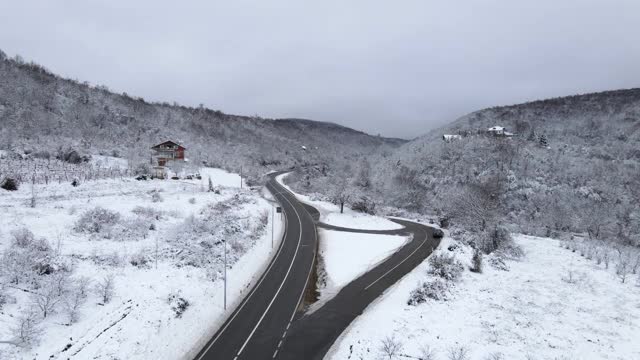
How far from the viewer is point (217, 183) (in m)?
70.2

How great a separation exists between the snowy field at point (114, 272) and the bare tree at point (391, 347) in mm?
11094

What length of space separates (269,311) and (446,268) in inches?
686

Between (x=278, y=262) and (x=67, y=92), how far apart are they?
100010 mm

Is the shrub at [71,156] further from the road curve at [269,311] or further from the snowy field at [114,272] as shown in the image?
the road curve at [269,311]

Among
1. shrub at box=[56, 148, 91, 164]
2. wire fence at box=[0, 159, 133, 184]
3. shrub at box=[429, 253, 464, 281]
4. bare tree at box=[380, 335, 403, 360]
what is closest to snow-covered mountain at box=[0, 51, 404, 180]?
shrub at box=[56, 148, 91, 164]

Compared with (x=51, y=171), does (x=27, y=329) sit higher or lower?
lower

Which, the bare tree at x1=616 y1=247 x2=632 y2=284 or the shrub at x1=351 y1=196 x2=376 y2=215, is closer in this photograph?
the bare tree at x1=616 y1=247 x2=632 y2=284

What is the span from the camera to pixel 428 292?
95.9 ft

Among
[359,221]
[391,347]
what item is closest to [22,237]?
[391,347]

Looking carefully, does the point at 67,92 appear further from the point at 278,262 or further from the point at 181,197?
the point at 278,262

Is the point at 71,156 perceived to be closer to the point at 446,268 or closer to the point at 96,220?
the point at 96,220

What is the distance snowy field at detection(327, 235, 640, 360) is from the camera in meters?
21.3

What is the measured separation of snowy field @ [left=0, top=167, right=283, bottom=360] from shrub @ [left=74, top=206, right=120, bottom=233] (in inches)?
3.9

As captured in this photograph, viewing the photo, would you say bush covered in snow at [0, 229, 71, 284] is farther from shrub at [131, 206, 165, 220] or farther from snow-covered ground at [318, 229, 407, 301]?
snow-covered ground at [318, 229, 407, 301]
